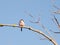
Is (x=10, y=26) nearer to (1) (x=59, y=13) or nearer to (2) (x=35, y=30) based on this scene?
(2) (x=35, y=30)

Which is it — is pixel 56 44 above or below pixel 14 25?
below

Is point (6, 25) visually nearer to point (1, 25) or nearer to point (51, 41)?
point (1, 25)

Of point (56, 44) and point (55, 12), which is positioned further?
point (56, 44)

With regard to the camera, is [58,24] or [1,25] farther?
[1,25]

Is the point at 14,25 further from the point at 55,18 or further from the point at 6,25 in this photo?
the point at 55,18

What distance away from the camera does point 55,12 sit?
12289 mm

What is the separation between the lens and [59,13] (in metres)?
12.3

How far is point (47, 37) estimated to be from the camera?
13.6 m

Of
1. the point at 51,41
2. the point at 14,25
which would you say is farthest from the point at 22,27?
the point at 51,41

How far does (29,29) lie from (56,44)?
54.0 inches

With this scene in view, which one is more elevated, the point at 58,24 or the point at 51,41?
the point at 58,24

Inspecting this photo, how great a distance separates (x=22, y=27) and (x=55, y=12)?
242 centimetres

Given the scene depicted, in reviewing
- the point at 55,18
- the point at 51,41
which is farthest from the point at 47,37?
the point at 55,18

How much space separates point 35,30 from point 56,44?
1131mm
